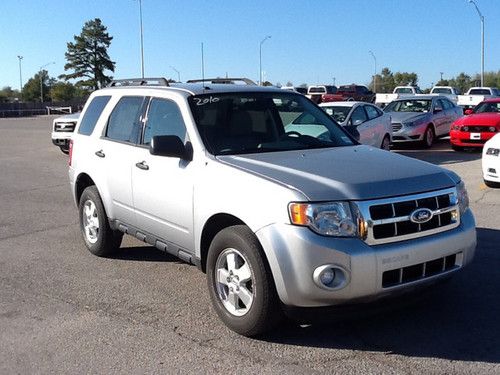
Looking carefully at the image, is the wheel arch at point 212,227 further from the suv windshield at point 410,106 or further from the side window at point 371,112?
the suv windshield at point 410,106

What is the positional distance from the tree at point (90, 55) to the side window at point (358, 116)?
94.7m

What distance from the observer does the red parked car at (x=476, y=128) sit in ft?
50.5

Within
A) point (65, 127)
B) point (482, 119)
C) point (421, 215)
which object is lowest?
Result: point (421, 215)

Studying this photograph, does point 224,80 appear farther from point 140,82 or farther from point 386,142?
point 386,142

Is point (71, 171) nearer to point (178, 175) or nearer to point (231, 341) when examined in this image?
point (178, 175)

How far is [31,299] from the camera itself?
535 centimetres

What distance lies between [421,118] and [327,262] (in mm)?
14588

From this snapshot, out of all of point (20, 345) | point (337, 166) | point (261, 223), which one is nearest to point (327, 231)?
point (261, 223)

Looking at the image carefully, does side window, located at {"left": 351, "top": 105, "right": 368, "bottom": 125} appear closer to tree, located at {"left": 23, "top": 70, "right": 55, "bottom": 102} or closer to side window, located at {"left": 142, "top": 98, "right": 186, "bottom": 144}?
side window, located at {"left": 142, "top": 98, "right": 186, "bottom": 144}

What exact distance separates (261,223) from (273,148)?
1.30m

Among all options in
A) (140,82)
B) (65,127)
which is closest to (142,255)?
(140,82)

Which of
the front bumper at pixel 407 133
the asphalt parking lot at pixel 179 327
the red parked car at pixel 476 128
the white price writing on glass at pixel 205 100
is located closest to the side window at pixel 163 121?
the white price writing on glass at pixel 205 100

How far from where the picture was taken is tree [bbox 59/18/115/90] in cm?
10350

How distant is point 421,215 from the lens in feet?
13.6
